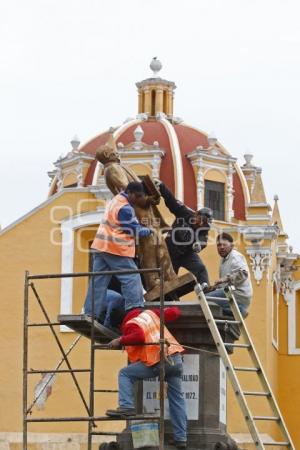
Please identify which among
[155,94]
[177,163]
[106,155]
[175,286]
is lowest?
[175,286]

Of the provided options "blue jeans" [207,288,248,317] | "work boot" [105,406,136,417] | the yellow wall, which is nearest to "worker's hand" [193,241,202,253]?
"blue jeans" [207,288,248,317]

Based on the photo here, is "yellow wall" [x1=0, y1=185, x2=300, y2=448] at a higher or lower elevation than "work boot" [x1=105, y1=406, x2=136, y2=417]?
higher

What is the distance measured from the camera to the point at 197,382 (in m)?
11.2

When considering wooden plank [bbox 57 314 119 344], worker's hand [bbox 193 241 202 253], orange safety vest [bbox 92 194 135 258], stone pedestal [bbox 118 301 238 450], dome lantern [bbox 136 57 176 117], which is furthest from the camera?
dome lantern [bbox 136 57 176 117]

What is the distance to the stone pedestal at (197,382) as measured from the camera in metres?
11.1

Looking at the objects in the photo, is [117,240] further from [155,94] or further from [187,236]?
[155,94]

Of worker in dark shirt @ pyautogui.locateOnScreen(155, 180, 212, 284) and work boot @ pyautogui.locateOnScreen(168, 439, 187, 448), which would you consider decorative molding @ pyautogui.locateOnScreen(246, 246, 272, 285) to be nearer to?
worker in dark shirt @ pyautogui.locateOnScreen(155, 180, 212, 284)

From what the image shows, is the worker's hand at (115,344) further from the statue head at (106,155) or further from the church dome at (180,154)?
the church dome at (180,154)

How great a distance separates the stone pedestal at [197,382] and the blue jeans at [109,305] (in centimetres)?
30

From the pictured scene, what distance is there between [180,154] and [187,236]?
85.4 feet

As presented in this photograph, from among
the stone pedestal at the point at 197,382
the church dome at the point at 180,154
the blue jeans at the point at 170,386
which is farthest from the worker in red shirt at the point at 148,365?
the church dome at the point at 180,154

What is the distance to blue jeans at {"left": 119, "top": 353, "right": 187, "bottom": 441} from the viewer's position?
421 inches

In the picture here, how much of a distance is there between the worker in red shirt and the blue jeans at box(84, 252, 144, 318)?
1.07ft

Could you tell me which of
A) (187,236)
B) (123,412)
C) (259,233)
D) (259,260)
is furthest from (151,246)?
(259,233)
